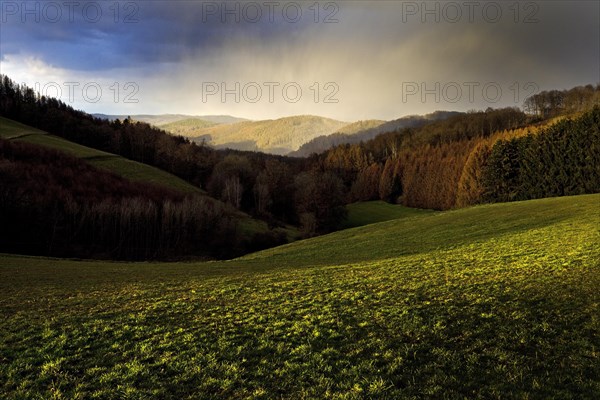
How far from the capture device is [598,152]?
7275 centimetres

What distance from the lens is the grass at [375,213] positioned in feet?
406

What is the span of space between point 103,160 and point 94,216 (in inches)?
2442

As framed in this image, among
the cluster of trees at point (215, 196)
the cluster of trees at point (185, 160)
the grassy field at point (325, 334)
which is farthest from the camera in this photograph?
the cluster of trees at point (185, 160)

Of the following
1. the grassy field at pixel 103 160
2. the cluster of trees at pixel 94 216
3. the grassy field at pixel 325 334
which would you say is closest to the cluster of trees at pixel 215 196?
the cluster of trees at pixel 94 216

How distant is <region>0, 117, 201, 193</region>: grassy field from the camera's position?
126375 mm

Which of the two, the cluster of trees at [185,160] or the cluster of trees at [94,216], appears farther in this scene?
the cluster of trees at [185,160]

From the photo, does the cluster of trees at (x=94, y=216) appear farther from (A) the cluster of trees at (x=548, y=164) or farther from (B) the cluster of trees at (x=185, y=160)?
(A) the cluster of trees at (x=548, y=164)

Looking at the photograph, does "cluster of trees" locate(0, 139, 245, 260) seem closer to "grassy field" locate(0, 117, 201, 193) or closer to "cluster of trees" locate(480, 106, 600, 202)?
"grassy field" locate(0, 117, 201, 193)

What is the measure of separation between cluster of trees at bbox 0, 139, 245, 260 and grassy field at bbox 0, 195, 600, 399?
174 ft

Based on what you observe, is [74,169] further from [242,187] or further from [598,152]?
[598,152]

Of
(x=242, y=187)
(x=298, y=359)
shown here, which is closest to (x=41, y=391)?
(x=298, y=359)

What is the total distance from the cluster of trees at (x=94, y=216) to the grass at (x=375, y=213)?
47.4 meters

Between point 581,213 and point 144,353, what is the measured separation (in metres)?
46.4

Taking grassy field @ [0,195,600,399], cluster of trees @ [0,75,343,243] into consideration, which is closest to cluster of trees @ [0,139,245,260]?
cluster of trees @ [0,75,343,243]
